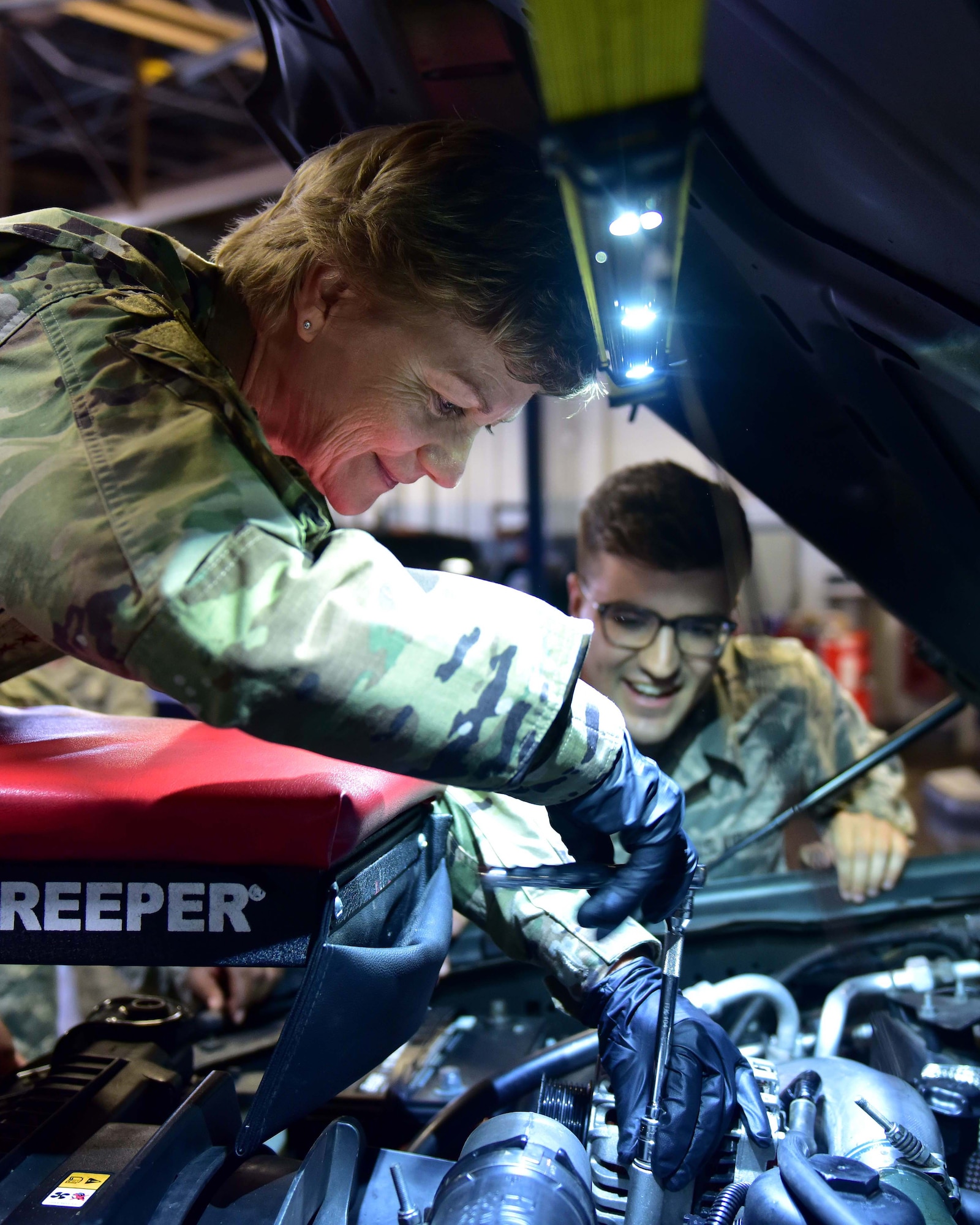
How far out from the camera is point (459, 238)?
97 cm

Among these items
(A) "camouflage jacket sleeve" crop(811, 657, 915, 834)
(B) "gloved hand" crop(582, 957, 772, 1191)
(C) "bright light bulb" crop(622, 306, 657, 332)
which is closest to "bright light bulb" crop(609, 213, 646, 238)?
(C) "bright light bulb" crop(622, 306, 657, 332)

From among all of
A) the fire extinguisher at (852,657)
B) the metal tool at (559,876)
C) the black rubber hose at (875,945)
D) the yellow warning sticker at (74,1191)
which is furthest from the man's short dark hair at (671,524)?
the fire extinguisher at (852,657)

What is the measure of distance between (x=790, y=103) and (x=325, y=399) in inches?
22.6

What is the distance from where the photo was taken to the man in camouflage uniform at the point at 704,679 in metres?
1.57

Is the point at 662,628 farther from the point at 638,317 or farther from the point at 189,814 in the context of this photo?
the point at 189,814

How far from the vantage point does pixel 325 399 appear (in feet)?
3.61

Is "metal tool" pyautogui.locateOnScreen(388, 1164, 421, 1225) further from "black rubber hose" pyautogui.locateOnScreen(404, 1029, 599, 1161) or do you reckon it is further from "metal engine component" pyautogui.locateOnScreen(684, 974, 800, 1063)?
"metal engine component" pyautogui.locateOnScreen(684, 974, 800, 1063)

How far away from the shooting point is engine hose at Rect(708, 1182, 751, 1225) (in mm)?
826

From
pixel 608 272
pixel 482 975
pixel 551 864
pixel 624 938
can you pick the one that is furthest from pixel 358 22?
pixel 482 975

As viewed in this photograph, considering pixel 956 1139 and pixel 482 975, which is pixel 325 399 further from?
pixel 956 1139

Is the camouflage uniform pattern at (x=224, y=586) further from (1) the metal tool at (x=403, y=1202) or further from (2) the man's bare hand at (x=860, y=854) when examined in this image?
(2) the man's bare hand at (x=860, y=854)

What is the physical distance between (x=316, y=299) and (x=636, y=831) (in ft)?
2.25

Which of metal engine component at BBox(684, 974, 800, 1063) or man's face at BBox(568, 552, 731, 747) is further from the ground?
man's face at BBox(568, 552, 731, 747)

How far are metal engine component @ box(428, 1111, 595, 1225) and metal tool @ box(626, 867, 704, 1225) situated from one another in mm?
45
